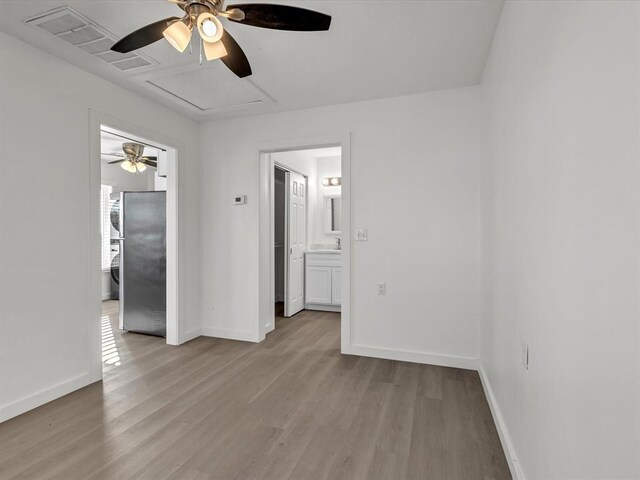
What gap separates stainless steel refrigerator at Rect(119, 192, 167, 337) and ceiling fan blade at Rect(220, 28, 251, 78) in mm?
2277

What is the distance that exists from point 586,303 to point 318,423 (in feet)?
5.71

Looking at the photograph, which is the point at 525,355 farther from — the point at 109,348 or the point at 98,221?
the point at 109,348

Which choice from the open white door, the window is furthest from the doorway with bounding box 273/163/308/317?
the window

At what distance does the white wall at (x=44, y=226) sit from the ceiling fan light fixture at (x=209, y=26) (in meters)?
1.60

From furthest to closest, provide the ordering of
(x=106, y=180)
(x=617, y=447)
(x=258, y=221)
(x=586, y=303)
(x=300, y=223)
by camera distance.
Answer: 1. (x=106, y=180)
2. (x=300, y=223)
3. (x=258, y=221)
4. (x=586, y=303)
5. (x=617, y=447)

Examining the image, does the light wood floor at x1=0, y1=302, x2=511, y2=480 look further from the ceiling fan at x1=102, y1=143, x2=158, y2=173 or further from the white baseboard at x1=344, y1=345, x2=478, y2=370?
the ceiling fan at x1=102, y1=143, x2=158, y2=173

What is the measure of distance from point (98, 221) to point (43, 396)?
1.34 meters

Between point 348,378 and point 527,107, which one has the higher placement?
point 527,107

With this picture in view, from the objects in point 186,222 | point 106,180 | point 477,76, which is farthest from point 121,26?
point 106,180

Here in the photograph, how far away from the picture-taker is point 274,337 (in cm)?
389

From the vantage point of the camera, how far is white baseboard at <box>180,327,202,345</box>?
3.69m

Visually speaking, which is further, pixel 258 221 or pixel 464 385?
pixel 258 221

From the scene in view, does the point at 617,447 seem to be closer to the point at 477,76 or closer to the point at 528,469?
the point at 528,469

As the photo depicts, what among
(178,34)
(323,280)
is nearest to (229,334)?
(323,280)
